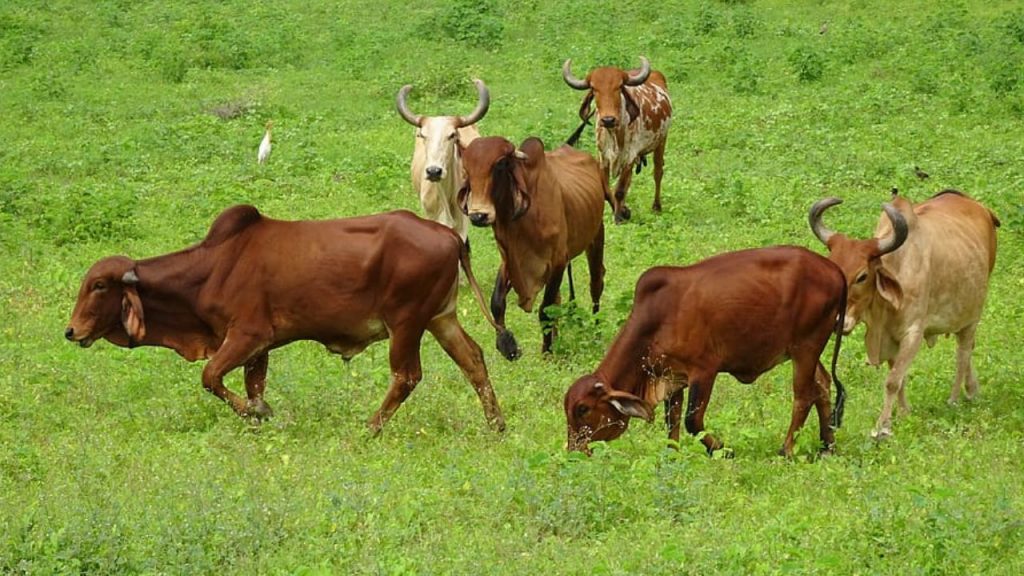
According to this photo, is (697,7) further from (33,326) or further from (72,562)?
(72,562)

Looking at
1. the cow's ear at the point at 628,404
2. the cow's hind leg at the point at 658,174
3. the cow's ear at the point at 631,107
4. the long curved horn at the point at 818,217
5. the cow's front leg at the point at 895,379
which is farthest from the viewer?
the cow's ear at the point at 631,107

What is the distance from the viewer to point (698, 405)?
903 cm

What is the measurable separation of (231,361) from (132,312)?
0.72m

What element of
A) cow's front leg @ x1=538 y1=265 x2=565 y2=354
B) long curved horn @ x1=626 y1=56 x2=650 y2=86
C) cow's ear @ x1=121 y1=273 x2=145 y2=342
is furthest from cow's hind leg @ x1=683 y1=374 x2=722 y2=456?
long curved horn @ x1=626 y1=56 x2=650 y2=86

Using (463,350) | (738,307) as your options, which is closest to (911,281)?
(738,307)

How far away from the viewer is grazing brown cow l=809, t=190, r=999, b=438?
970cm

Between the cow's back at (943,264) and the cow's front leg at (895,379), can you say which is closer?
the cow's front leg at (895,379)

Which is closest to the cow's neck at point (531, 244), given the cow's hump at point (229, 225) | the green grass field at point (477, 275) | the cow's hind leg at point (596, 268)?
the green grass field at point (477, 275)

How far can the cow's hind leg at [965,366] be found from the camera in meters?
10.4

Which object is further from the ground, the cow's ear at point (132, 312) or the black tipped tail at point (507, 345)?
the cow's ear at point (132, 312)

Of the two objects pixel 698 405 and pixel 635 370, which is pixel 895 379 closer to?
pixel 698 405

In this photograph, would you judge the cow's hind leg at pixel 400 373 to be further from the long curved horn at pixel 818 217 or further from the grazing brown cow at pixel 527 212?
the long curved horn at pixel 818 217

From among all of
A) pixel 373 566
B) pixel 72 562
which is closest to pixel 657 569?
pixel 373 566

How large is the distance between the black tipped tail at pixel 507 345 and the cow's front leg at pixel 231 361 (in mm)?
1842
